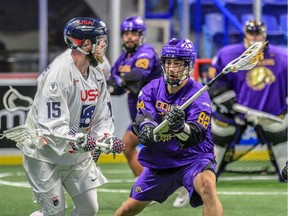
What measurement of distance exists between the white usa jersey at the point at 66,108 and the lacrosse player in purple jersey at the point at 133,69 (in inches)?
109

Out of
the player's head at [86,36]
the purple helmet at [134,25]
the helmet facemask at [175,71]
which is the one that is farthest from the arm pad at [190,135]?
the purple helmet at [134,25]

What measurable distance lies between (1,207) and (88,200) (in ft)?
8.04

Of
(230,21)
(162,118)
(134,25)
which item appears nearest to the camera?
(162,118)

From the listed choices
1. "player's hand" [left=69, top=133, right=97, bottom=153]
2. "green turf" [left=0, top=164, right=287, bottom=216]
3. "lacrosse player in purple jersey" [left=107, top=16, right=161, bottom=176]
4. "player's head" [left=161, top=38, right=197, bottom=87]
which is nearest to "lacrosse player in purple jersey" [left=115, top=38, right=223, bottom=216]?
"player's head" [left=161, top=38, right=197, bottom=87]

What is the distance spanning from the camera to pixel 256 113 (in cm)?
1008

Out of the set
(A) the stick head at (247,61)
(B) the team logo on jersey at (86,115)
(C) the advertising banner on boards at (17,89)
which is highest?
(A) the stick head at (247,61)

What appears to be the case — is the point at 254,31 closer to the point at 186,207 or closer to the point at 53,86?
the point at 186,207

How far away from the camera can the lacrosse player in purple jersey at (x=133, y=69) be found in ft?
30.8

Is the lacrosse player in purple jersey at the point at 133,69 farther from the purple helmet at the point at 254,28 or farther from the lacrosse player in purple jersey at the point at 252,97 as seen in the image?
the purple helmet at the point at 254,28

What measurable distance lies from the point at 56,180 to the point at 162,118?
79 cm

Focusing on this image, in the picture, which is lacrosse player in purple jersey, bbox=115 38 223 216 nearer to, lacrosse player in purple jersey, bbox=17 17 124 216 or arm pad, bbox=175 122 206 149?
arm pad, bbox=175 122 206 149

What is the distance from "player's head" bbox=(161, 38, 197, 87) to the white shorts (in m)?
0.76

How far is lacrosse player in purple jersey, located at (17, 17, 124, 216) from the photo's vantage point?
6.21 metres

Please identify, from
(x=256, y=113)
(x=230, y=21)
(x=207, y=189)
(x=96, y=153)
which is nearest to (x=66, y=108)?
(x=96, y=153)
